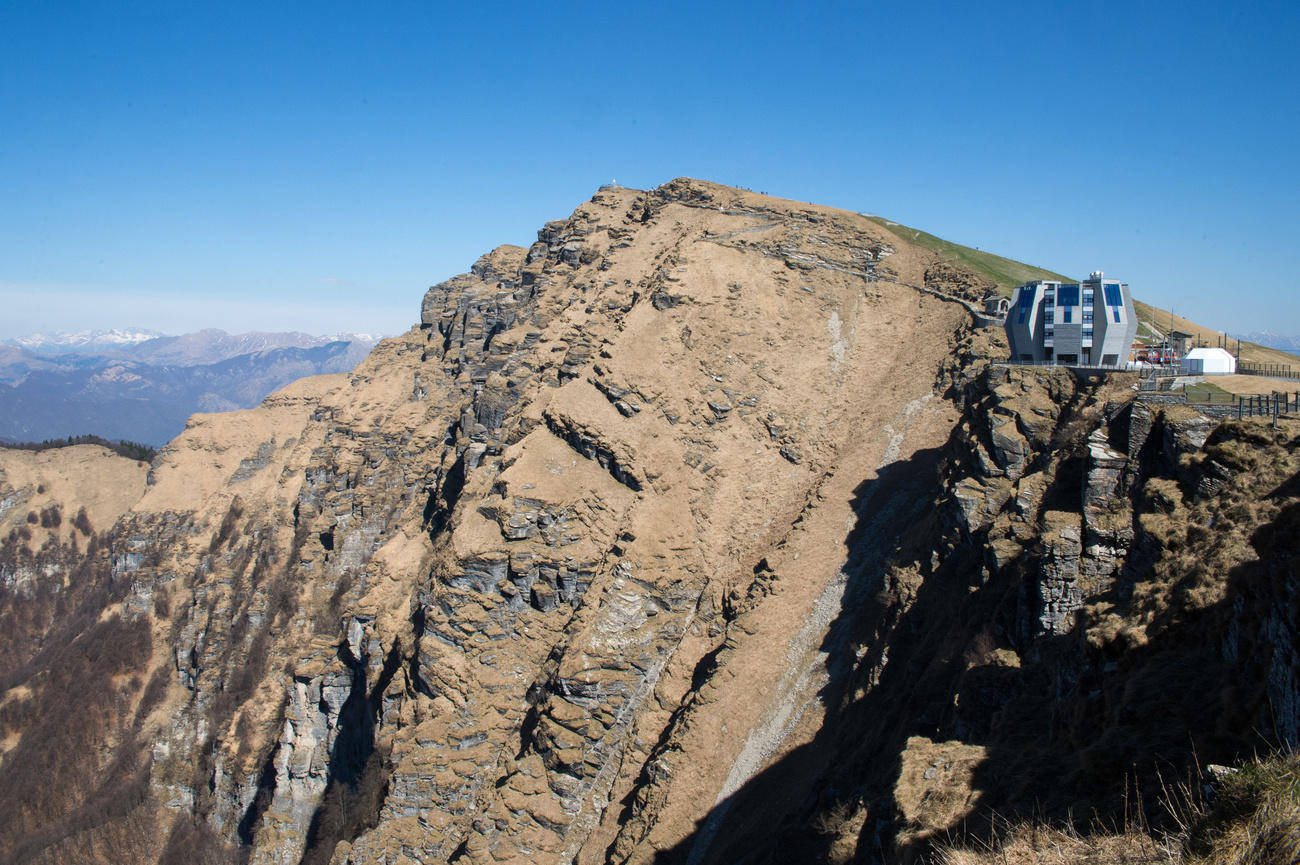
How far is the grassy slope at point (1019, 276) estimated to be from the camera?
56.9m

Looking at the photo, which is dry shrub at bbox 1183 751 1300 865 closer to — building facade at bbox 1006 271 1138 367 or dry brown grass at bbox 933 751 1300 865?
dry brown grass at bbox 933 751 1300 865

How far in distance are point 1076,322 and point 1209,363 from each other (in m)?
6.21

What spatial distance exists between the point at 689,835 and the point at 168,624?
8964cm

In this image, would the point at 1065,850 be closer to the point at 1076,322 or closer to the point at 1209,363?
the point at 1209,363

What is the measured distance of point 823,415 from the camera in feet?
222

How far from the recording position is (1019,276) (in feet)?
261

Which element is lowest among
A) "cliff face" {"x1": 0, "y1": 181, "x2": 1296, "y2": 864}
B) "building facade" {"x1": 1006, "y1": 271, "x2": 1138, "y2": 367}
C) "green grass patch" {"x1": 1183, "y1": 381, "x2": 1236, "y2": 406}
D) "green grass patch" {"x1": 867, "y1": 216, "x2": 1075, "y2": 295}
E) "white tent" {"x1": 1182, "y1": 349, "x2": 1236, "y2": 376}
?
"cliff face" {"x1": 0, "y1": 181, "x2": 1296, "y2": 864}

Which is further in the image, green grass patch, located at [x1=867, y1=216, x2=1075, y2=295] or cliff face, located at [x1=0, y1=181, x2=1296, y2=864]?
green grass patch, located at [x1=867, y1=216, x2=1075, y2=295]

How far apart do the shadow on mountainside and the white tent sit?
10.5m

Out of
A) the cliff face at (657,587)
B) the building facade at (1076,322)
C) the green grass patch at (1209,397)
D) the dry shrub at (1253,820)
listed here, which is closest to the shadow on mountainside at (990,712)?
the cliff face at (657,587)

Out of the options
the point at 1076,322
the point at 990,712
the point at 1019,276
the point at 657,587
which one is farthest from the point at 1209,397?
the point at 1019,276

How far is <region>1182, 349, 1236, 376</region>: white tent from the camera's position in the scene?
36812 mm

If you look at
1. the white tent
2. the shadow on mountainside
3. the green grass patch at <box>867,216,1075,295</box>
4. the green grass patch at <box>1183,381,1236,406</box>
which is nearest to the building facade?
the white tent

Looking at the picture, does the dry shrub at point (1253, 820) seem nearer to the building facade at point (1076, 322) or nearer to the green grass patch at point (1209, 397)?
the green grass patch at point (1209, 397)
